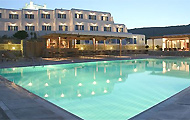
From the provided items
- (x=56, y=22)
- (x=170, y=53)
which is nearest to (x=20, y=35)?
(x=56, y=22)

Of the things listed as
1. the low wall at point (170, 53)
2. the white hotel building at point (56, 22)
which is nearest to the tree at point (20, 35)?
the white hotel building at point (56, 22)

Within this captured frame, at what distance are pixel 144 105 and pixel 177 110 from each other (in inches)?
50.0

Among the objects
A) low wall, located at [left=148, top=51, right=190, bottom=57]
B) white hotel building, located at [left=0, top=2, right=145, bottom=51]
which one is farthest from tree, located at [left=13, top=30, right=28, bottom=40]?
low wall, located at [left=148, top=51, right=190, bottom=57]

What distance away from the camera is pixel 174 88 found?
630 centimetres

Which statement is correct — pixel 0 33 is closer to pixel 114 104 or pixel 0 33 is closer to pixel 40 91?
pixel 40 91

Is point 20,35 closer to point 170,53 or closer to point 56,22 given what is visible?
point 56,22

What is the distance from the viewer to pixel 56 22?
1292 inches

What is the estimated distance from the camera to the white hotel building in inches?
1223

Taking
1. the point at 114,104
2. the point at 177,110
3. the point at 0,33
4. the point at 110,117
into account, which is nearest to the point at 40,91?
the point at 114,104

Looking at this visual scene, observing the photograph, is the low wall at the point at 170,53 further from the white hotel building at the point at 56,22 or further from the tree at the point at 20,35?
the tree at the point at 20,35

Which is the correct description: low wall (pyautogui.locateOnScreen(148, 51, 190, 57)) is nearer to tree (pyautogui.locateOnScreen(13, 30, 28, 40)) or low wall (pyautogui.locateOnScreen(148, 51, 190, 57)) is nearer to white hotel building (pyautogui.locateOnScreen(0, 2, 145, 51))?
white hotel building (pyautogui.locateOnScreen(0, 2, 145, 51))

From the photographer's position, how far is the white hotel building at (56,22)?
102 ft

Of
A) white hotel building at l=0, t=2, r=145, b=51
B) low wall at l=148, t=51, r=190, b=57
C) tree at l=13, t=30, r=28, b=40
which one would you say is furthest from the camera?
white hotel building at l=0, t=2, r=145, b=51

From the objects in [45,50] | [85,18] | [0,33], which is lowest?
[45,50]
